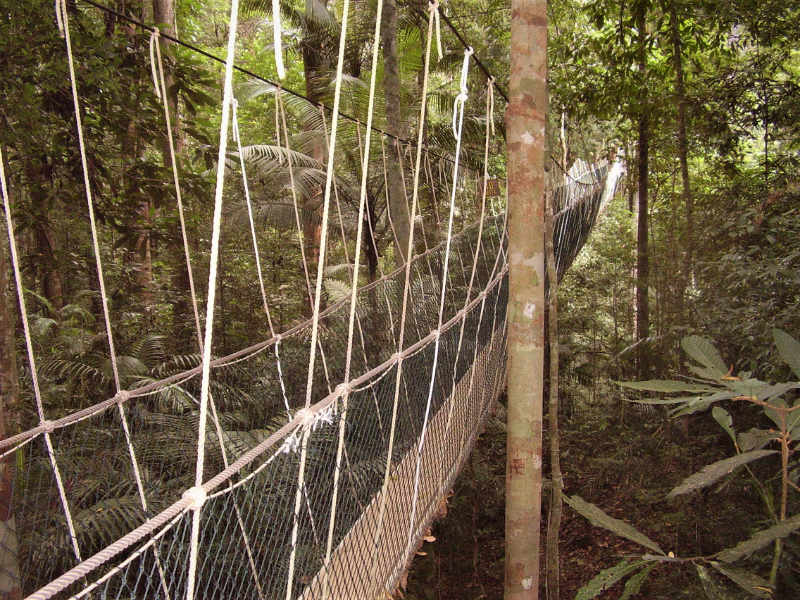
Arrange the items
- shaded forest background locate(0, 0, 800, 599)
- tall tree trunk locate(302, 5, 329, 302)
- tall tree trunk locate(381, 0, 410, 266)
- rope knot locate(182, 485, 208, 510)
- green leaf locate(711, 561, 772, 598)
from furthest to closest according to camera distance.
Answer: tall tree trunk locate(302, 5, 329, 302) → tall tree trunk locate(381, 0, 410, 266) → shaded forest background locate(0, 0, 800, 599) → rope knot locate(182, 485, 208, 510) → green leaf locate(711, 561, 772, 598)

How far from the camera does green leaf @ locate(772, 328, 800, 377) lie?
72 cm

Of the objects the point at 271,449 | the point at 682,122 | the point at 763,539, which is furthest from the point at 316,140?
the point at 763,539

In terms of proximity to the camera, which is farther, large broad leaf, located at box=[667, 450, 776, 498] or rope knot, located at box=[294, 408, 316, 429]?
rope knot, located at box=[294, 408, 316, 429]

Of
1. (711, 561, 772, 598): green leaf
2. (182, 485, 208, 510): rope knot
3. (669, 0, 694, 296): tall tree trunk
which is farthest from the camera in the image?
(669, 0, 694, 296): tall tree trunk

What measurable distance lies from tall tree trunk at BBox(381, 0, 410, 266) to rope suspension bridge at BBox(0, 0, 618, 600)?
103 millimetres

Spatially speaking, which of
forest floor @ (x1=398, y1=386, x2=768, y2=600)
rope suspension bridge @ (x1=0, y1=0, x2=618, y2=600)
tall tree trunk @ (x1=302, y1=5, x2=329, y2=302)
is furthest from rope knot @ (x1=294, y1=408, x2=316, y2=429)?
tall tree trunk @ (x1=302, y1=5, x2=329, y2=302)

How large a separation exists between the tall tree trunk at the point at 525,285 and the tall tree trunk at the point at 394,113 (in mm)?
1739

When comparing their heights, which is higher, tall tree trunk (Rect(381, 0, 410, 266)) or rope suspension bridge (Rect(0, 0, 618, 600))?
tall tree trunk (Rect(381, 0, 410, 266))

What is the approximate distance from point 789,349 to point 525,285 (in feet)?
1.80

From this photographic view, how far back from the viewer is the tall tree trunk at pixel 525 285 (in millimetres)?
1205

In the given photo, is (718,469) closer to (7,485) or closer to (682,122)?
(7,485)

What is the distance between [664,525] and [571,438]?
1444mm

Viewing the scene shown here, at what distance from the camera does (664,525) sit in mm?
3463

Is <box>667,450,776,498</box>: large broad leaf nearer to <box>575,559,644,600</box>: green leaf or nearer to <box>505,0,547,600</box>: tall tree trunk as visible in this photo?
<box>575,559,644,600</box>: green leaf
